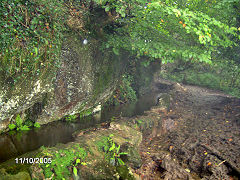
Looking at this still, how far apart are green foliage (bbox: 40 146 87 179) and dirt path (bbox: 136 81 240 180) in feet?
4.96

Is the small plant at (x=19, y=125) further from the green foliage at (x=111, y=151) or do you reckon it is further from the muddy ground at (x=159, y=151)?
the green foliage at (x=111, y=151)

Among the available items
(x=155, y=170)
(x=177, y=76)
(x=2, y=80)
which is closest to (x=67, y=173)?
(x=155, y=170)

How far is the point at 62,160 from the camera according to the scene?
3.43 m

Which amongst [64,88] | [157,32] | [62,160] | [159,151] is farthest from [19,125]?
[157,32]

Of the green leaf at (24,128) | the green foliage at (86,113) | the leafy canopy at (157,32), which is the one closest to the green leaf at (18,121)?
the green leaf at (24,128)

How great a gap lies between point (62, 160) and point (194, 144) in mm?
3691

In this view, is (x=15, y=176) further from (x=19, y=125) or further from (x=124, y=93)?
(x=124, y=93)

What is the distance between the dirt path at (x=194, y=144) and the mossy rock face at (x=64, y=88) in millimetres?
2769

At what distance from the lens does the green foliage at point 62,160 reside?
3123mm

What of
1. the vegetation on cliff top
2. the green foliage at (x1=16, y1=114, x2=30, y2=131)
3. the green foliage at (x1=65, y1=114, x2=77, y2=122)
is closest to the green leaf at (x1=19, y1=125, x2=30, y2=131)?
the green foliage at (x1=16, y1=114, x2=30, y2=131)

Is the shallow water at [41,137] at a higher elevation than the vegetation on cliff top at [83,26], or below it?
below

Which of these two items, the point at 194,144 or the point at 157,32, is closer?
the point at 194,144

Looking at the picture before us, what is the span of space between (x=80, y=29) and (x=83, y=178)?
486 centimetres

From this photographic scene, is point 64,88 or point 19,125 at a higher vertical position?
point 64,88
